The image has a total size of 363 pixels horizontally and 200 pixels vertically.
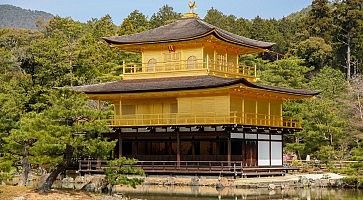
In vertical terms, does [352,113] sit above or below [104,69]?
below

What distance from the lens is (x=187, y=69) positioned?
37.8 metres

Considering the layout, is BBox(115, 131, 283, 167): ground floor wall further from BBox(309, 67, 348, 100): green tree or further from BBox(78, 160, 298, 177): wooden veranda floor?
BBox(309, 67, 348, 100): green tree

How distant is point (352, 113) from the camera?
46.7 metres

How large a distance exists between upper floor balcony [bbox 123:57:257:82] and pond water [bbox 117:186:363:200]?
8091 millimetres

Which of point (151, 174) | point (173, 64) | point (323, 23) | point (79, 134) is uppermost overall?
point (323, 23)

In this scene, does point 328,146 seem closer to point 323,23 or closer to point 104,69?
point 104,69

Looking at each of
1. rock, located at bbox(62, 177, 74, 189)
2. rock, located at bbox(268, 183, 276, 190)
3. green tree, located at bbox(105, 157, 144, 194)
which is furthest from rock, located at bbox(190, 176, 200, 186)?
green tree, located at bbox(105, 157, 144, 194)

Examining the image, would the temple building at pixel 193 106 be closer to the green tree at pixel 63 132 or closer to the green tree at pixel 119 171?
the green tree at pixel 119 171

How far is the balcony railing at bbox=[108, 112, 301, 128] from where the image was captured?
3381 centimetres

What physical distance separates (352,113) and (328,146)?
6.92 metres

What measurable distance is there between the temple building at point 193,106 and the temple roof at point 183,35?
0.06 m

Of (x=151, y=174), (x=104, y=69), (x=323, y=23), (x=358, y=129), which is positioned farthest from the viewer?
(x=323, y=23)

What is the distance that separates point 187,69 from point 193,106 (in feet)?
9.27

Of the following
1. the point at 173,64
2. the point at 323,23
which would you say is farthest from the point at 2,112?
the point at 323,23
